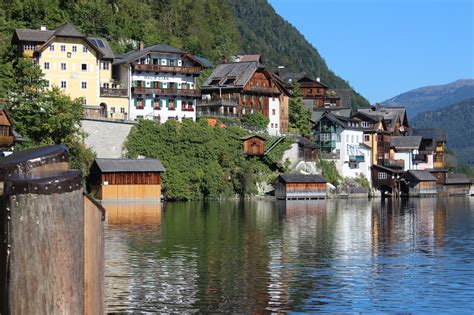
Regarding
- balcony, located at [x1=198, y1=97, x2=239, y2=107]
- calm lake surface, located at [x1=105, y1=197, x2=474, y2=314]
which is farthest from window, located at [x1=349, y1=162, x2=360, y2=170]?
calm lake surface, located at [x1=105, y1=197, x2=474, y2=314]

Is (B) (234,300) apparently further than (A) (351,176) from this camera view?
No

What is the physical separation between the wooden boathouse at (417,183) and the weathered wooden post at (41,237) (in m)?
109

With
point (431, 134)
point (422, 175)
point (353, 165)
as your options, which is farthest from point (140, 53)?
point (431, 134)

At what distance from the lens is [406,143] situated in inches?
4872

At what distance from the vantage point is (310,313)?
72.3ft

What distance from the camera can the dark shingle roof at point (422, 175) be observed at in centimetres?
11138

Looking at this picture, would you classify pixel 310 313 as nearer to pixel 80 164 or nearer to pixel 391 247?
pixel 391 247

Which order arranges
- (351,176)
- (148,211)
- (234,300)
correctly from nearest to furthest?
(234,300) → (148,211) → (351,176)

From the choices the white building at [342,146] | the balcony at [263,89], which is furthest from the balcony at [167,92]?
the white building at [342,146]

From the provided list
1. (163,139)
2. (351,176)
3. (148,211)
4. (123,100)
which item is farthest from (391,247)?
(351,176)

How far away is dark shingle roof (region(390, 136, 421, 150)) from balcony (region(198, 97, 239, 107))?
3359 centimetres

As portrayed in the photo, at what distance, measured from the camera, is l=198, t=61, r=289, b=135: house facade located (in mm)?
99562

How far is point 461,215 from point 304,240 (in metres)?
31.7

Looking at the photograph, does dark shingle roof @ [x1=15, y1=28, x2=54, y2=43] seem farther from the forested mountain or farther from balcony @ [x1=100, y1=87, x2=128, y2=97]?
balcony @ [x1=100, y1=87, x2=128, y2=97]
